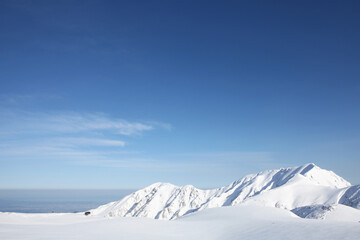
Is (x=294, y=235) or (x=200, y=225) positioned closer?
(x=294, y=235)

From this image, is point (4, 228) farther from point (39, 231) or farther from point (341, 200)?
point (341, 200)

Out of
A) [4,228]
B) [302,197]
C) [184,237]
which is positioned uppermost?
[4,228]

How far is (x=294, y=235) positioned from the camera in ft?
71.1

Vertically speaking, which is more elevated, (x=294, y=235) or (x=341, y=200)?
(x=294, y=235)

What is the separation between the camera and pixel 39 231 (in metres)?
24.4

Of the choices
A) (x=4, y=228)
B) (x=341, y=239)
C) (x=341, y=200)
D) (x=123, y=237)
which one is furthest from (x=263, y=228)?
(x=341, y=200)

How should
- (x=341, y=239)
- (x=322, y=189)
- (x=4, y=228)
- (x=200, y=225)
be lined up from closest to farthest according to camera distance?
(x=341, y=239)
(x=4, y=228)
(x=200, y=225)
(x=322, y=189)

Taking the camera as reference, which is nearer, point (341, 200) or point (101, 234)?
point (101, 234)

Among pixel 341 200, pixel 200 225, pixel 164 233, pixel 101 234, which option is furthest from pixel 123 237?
pixel 341 200

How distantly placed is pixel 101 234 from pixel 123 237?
8.46ft

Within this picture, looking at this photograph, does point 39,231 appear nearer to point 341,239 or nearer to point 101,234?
point 101,234

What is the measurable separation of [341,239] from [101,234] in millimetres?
20451

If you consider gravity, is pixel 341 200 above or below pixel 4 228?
below

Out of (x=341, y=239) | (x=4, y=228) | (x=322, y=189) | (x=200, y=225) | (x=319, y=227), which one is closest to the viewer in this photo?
(x=341, y=239)
